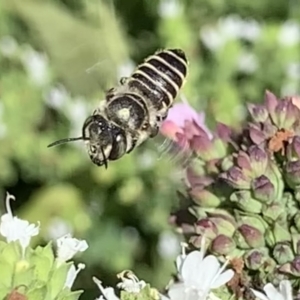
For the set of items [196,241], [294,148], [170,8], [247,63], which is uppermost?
[294,148]

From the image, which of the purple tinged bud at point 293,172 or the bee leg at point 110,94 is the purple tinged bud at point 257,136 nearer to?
the purple tinged bud at point 293,172

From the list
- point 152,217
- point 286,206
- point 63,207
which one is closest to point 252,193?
point 286,206

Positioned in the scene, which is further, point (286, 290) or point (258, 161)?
point (258, 161)

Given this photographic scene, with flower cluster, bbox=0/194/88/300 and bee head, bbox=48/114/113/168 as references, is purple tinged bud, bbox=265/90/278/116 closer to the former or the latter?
bee head, bbox=48/114/113/168

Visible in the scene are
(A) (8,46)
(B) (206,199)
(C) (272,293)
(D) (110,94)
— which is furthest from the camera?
(A) (8,46)

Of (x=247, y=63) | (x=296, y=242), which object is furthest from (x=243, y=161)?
(x=247, y=63)

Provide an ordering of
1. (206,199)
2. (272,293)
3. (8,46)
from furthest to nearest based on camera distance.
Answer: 1. (8,46)
2. (206,199)
3. (272,293)

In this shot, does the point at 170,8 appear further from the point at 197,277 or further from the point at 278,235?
the point at 197,277
